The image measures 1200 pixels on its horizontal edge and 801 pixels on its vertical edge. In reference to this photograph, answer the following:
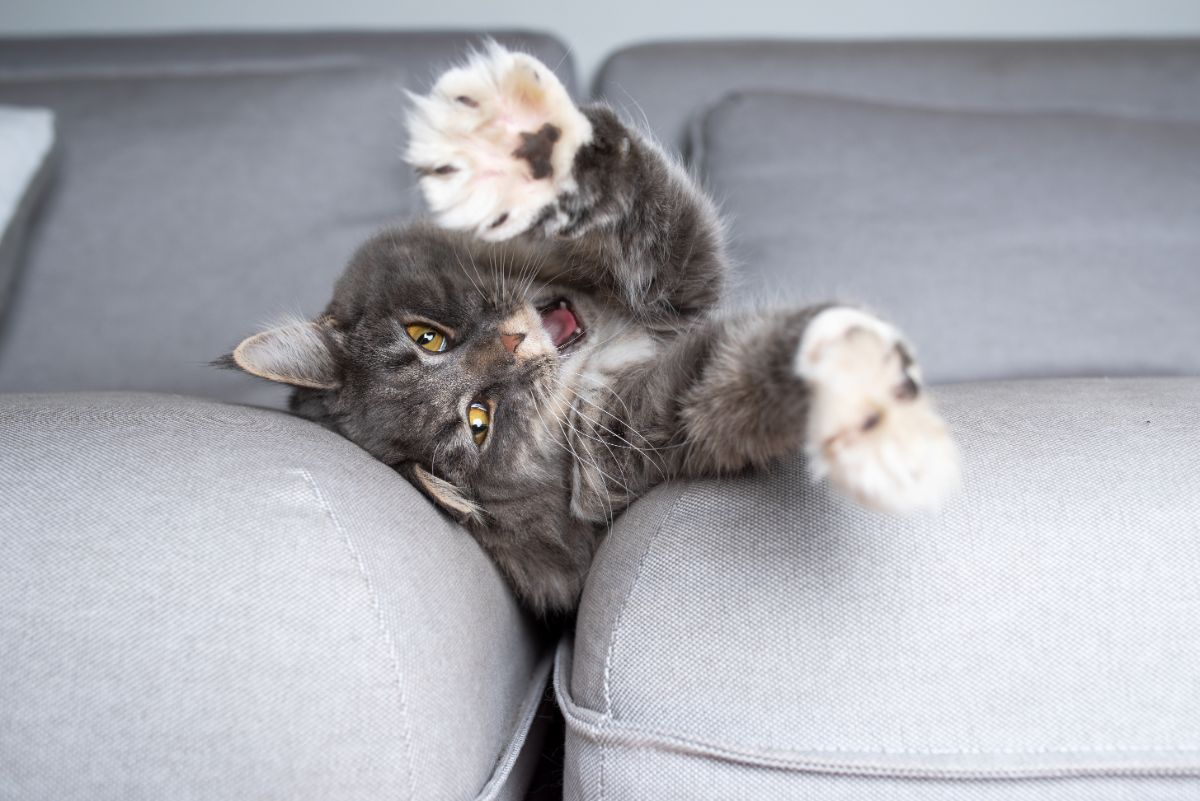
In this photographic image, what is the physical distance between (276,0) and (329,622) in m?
2.26

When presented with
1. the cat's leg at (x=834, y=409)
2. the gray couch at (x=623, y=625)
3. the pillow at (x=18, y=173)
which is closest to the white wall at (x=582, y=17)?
the pillow at (x=18, y=173)

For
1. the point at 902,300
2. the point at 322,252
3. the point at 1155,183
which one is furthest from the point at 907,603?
the point at 322,252

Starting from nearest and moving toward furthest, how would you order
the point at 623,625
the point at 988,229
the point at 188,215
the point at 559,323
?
the point at 623,625 → the point at 559,323 → the point at 988,229 → the point at 188,215

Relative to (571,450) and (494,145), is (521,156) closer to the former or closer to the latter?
(494,145)

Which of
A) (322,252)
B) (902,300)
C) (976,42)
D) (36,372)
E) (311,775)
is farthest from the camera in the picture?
(976,42)

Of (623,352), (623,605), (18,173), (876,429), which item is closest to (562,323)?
(623,352)

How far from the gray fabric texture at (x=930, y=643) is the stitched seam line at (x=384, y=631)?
179 mm

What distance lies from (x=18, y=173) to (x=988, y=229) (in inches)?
74.9

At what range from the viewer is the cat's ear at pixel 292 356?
3.63ft

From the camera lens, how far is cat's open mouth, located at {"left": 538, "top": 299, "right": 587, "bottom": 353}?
4.31ft

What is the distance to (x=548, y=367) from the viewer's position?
3.98 feet

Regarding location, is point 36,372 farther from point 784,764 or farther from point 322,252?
point 784,764

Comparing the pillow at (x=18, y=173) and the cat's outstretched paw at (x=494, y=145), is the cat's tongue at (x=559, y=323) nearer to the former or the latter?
the cat's outstretched paw at (x=494, y=145)

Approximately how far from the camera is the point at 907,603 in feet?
2.50
